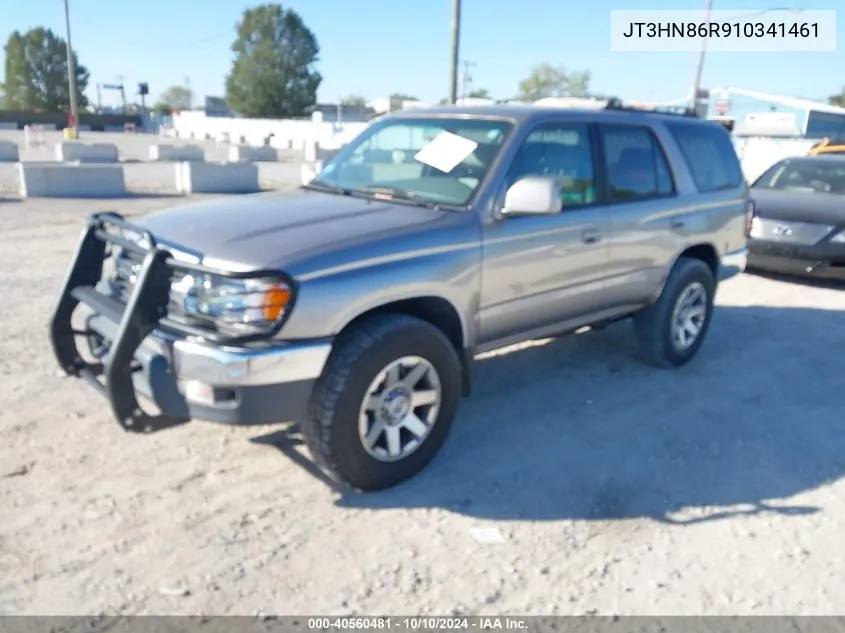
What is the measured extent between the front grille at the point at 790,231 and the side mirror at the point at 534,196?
5.72 m

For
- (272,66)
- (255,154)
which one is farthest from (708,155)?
(272,66)

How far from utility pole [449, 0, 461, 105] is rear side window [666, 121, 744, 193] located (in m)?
9.85

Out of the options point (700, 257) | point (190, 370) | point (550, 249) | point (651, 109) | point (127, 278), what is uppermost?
point (651, 109)

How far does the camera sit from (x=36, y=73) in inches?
3214

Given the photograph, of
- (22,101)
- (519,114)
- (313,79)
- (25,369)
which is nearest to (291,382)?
(519,114)

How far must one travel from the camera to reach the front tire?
3.26 meters

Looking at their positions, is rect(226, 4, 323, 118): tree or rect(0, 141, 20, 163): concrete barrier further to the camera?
rect(226, 4, 323, 118): tree

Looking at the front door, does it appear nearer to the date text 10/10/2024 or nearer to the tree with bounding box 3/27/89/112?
the date text 10/10/2024

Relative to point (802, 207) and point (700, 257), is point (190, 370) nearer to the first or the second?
point (700, 257)

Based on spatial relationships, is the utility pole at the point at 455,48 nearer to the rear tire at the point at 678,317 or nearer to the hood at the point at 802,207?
the hood at the point at 802,207

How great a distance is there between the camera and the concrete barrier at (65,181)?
47.1 ft

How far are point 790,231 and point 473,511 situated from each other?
22.0 feet

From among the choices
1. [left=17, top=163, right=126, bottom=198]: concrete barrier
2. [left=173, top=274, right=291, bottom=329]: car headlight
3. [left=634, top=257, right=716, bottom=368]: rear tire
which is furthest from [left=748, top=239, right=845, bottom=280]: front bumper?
[left=17, top=163, right=126, bottom=198]: concrete barrier

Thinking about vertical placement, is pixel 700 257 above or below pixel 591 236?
below
